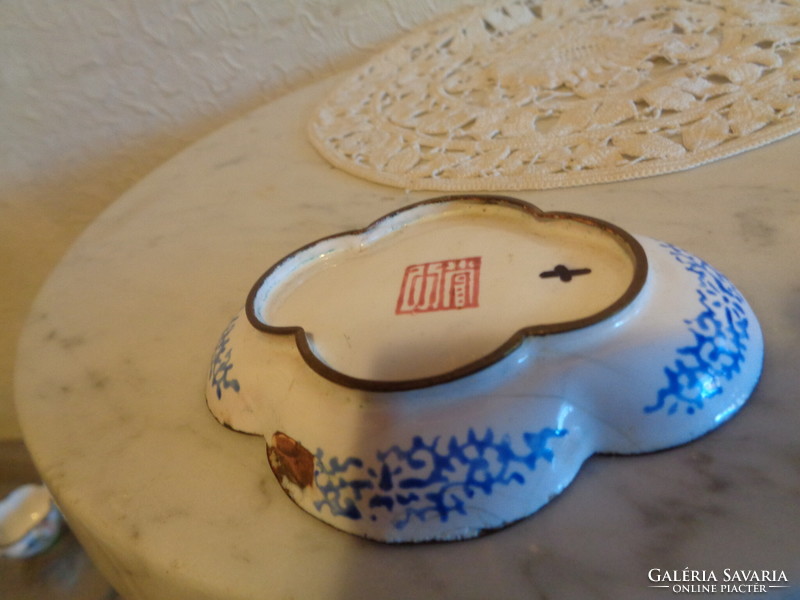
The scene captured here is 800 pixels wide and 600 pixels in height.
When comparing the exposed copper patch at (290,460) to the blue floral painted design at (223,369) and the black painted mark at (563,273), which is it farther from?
the black painted mark at (563,273)

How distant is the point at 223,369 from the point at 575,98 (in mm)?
481

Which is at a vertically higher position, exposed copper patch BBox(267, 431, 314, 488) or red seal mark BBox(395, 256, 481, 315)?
red seal mark BBox(395, 256, 481, 315)

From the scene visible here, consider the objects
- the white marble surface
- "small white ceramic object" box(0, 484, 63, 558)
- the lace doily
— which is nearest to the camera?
the white marble surface

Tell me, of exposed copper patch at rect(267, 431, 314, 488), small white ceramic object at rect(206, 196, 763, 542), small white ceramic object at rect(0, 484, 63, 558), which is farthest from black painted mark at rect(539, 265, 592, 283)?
small white ceramic object at rect(0, 484, 63, 558)

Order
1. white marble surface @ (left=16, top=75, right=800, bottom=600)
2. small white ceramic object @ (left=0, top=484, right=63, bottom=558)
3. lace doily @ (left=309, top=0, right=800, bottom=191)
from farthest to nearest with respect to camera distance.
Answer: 1. small white ceramic object @ (left=0, top=484, right=63, bottom=558)
2. lace doily @ (left=309, top=0, right=800, bottom=191)
3. white marble surface @ (left=16, top=75, right=800, bottom=600)

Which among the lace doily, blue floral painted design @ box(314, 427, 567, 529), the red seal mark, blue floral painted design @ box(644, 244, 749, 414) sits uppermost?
the red seal mark

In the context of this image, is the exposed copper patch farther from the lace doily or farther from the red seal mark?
the lace doily

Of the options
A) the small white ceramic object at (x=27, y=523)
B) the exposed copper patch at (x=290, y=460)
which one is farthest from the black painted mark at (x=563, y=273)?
the small white ceramic object at (x=27, y=523)

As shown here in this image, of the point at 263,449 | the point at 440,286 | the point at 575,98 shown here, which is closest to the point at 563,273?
the point at 440,286

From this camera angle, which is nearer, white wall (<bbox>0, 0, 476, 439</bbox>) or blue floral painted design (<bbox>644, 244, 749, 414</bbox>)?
blue floral painted design (<bbox>644, 244, 749, 414</bbox>)

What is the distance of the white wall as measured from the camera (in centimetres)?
86

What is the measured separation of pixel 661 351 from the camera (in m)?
0.27

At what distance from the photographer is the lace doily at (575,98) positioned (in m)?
0.53

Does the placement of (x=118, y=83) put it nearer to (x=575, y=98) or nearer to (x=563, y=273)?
(x=575, y=98)
